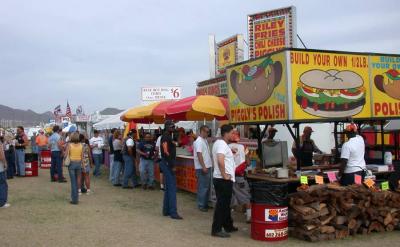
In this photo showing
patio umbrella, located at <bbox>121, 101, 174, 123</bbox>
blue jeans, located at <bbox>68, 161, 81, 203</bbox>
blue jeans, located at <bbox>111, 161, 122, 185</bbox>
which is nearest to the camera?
blue jeans, located at <bbox>68, 161, 81, 203</bbox>

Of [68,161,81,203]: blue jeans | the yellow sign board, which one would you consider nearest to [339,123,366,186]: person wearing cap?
[68,161,81,203]: blue jeans

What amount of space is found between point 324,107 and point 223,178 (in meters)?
2.19

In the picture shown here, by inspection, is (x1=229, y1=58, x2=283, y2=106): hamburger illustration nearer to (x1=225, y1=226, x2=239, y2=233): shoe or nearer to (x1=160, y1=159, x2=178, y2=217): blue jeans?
(x1=160, y1=159, x2=178, y2=217): blue jeans

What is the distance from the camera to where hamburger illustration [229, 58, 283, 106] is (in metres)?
7.54

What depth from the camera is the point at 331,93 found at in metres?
7.66

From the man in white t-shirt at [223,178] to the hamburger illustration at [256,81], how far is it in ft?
3.82

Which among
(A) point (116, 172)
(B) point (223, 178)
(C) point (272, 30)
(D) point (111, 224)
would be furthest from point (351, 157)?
(C) point (272, 30)

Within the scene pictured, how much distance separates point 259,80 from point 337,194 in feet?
7.90

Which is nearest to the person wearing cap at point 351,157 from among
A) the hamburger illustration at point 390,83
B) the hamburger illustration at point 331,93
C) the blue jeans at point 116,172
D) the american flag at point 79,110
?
the hamburger illustration at point 331,93

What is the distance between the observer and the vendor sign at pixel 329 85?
7301mm

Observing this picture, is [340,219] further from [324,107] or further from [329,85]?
[329,85]

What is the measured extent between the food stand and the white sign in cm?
1763

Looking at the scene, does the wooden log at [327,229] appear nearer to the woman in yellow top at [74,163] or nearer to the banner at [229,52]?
the woman in yellow top at [74,163]

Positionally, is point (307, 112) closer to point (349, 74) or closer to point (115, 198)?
point (349, 74)
